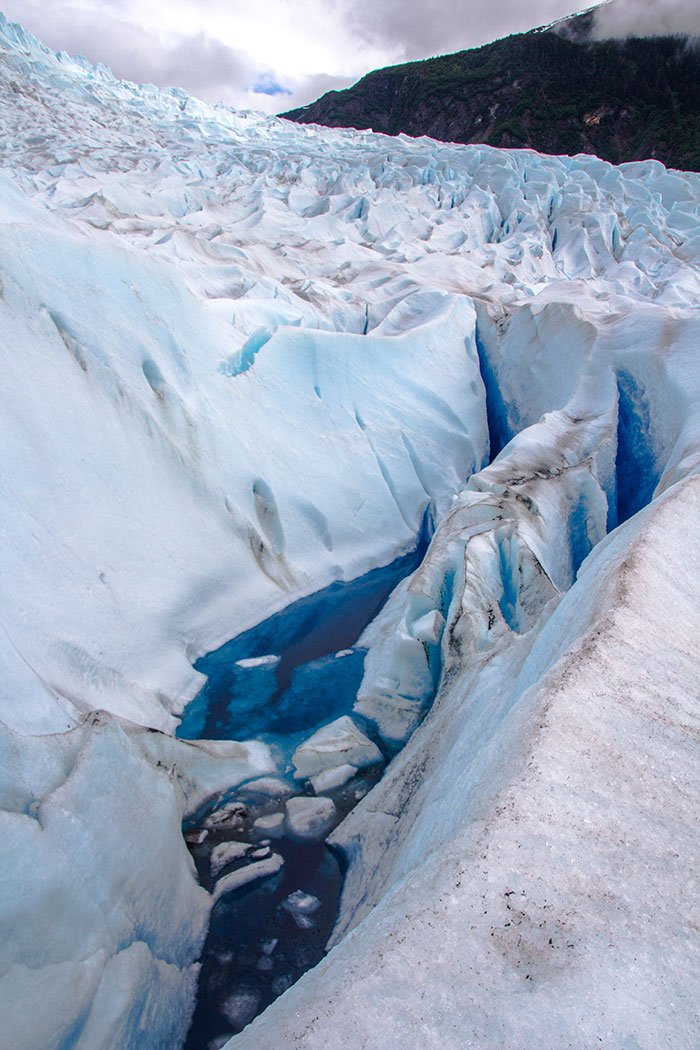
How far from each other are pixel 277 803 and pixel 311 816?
7.8 inches

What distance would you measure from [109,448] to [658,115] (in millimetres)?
26180

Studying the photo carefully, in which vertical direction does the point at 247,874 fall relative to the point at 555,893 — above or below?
below

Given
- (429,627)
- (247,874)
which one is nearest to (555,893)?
(247,874)

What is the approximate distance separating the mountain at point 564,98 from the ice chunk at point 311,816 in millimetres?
23410

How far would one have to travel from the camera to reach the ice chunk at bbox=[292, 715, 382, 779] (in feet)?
9.65

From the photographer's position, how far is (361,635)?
402 cm

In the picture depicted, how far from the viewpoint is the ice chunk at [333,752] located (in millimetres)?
2941

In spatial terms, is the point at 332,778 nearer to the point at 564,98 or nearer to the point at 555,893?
the point at 555,893

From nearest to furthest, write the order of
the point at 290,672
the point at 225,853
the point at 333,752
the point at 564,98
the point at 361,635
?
the point at 225,853, the point at 333,752, the point at 290,672, the point at 361,635, the point at 564,98

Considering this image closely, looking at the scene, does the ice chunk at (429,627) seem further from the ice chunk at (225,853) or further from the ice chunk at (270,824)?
the ice chunk at (225,853)

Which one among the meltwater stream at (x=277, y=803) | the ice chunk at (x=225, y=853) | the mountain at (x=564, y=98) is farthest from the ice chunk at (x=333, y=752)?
the mountain at (x=564, y=98)

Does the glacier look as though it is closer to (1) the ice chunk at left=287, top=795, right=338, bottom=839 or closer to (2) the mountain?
(1) the ice chunk at left=287, top=795, right=338, bottom=839

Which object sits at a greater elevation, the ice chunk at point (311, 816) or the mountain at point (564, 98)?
the mountain at point (564, 98)

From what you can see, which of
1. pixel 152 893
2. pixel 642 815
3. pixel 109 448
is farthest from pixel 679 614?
pixel 109 448
